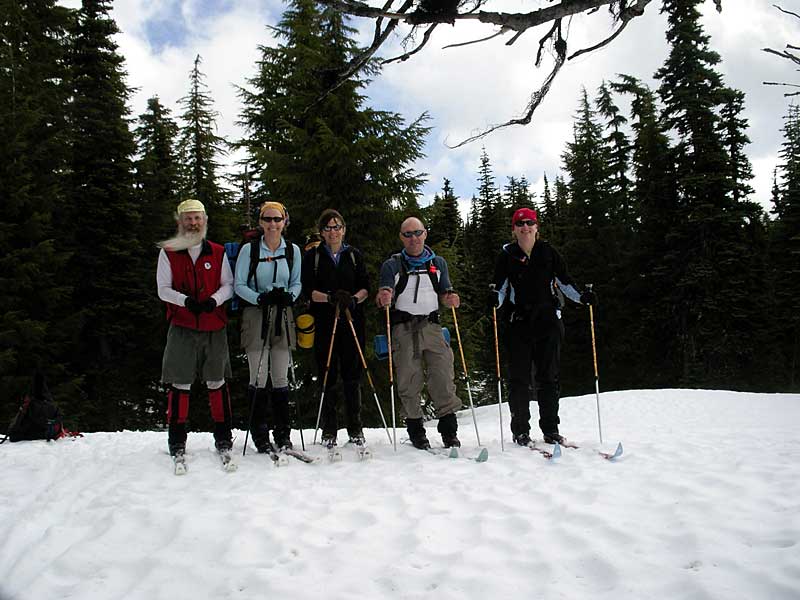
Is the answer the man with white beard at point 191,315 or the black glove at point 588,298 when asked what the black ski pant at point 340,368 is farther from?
the black glove at point 588,298

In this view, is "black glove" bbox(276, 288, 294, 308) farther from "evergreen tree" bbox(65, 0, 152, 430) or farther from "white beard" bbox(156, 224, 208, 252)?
"evergreen tree" bbox(65, 0, 152, 430)

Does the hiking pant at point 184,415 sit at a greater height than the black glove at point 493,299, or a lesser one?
lesser

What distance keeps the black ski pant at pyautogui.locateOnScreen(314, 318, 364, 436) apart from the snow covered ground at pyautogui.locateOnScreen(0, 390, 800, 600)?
45 cm

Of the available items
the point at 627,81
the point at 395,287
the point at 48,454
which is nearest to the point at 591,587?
the point at 395,287

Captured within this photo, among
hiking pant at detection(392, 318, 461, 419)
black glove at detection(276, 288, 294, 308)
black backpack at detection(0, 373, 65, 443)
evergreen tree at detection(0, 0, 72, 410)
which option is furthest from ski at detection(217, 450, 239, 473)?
evergreen tree at detection(0, 0, 72, 410)

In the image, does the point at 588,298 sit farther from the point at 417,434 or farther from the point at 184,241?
the point at 184,241

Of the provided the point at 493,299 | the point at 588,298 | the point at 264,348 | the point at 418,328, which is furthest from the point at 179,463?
the point at 588,298

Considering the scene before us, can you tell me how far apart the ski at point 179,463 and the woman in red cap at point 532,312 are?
346 cm

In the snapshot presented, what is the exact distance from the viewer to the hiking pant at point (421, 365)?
A: 550cm

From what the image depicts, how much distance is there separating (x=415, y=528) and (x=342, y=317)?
2.62 metres

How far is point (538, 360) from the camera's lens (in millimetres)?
5621

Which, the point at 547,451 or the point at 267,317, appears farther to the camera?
the point at 547,451

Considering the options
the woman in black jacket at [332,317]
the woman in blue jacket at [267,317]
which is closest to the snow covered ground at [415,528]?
the woman in black jacket at [332,317]

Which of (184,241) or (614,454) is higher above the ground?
(184,241)
